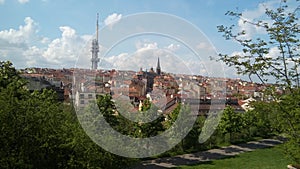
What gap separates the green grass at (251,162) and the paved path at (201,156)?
0.76 m

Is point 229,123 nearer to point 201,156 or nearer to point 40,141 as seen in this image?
point 201,156

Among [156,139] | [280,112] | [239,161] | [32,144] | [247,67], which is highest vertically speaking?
[247,67]

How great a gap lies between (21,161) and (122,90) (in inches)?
625

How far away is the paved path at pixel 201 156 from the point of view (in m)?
15.1

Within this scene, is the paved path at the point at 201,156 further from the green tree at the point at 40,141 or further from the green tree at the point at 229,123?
the green tree at the point at 40,141

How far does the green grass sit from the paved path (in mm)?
762

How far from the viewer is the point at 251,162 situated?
1585cm

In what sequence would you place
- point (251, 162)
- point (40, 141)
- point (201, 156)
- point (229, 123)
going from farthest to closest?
point (229, 123) < point (201, 156) < point (251, 162) < point (40, 141)

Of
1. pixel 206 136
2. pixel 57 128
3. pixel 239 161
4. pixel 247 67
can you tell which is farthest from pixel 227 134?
pixel 247 67

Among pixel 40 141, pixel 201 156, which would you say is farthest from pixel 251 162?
pixel 40 141

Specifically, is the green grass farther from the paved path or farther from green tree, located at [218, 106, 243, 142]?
green tree, located at [218, 106, 243, 142]

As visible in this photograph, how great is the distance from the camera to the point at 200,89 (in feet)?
106

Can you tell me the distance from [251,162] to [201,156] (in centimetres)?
304

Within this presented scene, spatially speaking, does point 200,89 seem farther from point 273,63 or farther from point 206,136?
point 273,63
